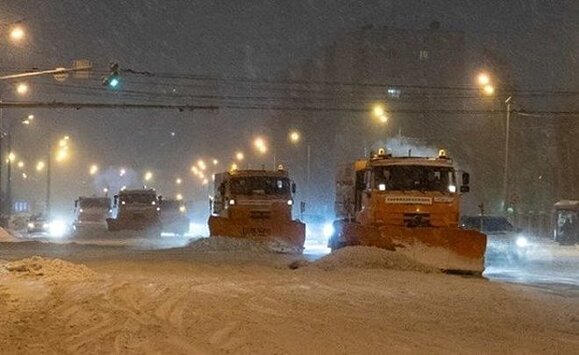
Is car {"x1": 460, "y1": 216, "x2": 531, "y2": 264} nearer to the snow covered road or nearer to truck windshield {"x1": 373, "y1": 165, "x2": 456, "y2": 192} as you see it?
truck windshield {"x1": 373, "y1": 165, "x2": 456, "y2": 192}

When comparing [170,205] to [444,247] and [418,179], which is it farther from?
[444,247]

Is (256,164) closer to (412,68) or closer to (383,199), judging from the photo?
(412,68)

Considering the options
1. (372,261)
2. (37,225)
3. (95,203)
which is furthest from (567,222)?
(37,225)

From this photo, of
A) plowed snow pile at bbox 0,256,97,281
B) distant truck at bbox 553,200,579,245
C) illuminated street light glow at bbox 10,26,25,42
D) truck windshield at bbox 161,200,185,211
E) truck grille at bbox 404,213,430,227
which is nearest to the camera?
plowed snow pile at bbox 0,256,97,281

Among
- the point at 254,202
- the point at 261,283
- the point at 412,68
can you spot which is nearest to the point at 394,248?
the point at 261,283

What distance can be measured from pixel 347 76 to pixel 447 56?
11.4 metres

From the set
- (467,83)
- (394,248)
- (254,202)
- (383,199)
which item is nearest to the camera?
(394,248)

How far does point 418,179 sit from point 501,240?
7.91 meters

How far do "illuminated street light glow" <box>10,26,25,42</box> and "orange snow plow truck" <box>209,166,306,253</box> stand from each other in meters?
9.73

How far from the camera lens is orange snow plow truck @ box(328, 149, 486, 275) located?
24156 mm

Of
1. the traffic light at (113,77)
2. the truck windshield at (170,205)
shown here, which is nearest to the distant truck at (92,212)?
the truck windshield at (170,205)

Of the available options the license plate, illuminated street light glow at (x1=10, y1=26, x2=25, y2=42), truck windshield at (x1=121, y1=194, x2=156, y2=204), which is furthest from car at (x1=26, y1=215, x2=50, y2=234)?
the license plate

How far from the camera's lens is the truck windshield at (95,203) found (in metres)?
58.7

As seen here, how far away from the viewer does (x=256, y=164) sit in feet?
405
